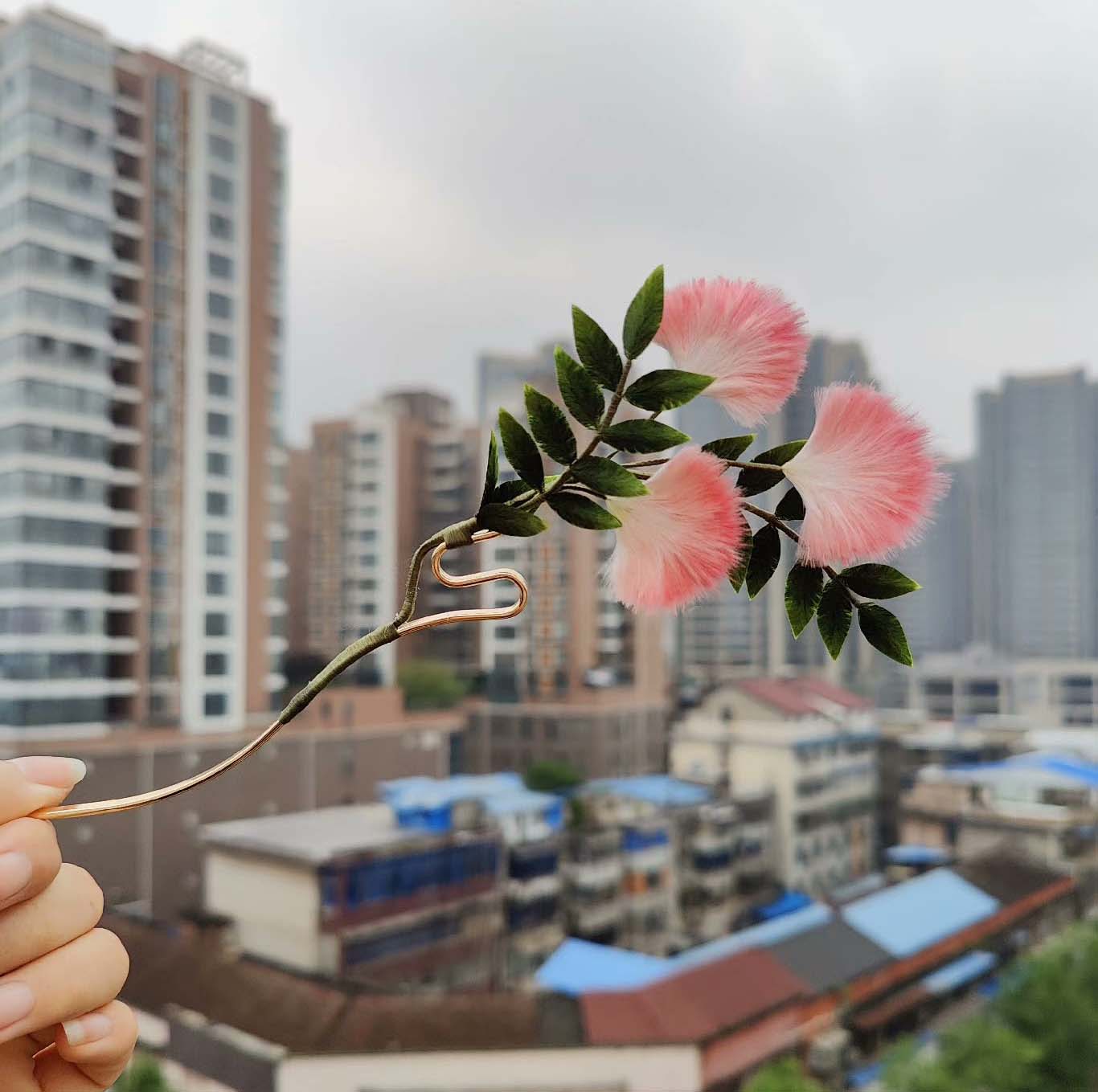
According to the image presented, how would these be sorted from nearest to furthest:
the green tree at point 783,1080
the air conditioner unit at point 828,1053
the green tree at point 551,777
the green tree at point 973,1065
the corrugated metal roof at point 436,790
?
the green tree at point 783,1080 < the green tree at point 973,1065 < the air conditioner unit at point 828,1053 < the corrugated metal roof at point 436,790 < the green tree at point 551,777

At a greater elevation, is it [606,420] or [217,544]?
[217,544]

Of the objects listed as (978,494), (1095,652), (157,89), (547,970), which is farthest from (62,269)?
(1095,652)

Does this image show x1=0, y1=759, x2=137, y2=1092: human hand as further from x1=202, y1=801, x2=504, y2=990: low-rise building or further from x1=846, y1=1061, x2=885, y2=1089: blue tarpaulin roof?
x1=846, y1=1061, x2=885, y2=1089: blue tarpaulin roof

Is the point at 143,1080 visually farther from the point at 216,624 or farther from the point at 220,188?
the point at 220,188

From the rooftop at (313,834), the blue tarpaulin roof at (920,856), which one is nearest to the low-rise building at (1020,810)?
the blue tarpaulin roof at (920,856)

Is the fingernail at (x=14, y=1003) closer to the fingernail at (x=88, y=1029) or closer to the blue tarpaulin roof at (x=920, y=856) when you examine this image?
the fingernail at (x=88, y=1029)

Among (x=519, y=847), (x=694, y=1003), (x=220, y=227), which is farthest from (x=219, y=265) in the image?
(x=694, y=1003)
